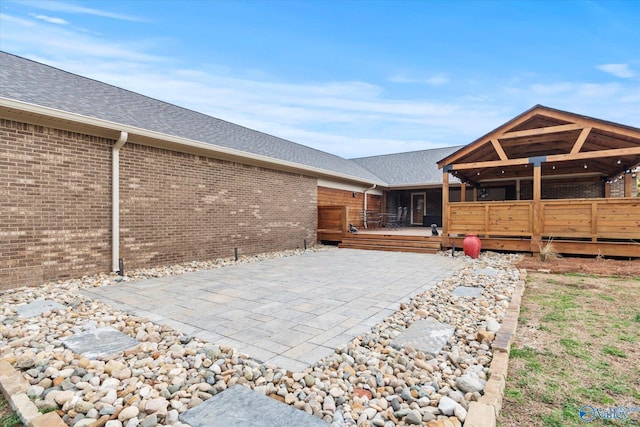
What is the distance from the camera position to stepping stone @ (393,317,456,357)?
2.77 meters

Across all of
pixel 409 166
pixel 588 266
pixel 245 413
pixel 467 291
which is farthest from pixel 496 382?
pixel 409 166

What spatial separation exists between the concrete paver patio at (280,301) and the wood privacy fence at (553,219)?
7.74ft

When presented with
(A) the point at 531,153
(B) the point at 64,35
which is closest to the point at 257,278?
(B) the point at 64,35

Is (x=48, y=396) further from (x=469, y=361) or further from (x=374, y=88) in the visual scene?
(x=374, y=88)

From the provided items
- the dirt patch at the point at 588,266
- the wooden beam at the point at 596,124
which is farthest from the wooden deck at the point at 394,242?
the wooden beam at the point at 596,124

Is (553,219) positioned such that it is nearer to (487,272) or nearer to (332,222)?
(487,272)

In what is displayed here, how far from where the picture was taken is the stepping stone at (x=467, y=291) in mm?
4495

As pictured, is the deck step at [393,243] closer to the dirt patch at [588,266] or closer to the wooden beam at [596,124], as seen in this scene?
the dirt patch at [588,266]

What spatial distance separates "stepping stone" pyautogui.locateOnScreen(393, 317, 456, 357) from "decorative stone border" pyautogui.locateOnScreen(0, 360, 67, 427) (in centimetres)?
246

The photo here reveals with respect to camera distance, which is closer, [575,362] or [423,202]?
[575,362]

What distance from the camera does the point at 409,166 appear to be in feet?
58.1

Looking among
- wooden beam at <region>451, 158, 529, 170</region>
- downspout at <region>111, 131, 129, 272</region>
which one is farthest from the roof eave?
wooden beam at <region>451, 158, 529, 170</region>

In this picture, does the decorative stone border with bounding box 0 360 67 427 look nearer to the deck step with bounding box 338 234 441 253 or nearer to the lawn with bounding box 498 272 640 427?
the lawn with bounding box 498 272 640 427

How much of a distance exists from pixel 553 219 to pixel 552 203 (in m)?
0.40
